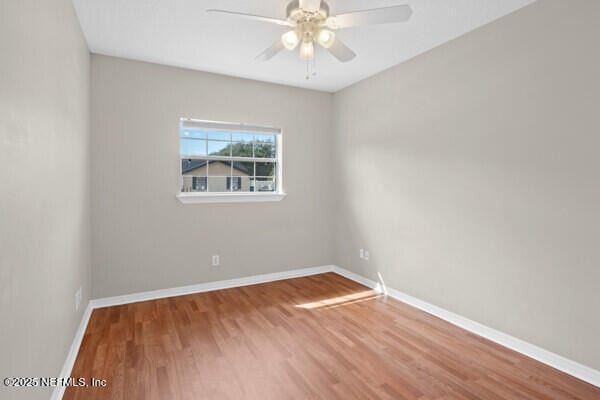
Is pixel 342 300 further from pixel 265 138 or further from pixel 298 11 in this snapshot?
pixel 298 11

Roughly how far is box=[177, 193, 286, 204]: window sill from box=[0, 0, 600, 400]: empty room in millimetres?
30

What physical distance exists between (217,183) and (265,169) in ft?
2.25

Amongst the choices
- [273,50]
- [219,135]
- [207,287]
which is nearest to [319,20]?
[273,50]

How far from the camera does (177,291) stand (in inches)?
142

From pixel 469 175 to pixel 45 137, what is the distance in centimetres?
306

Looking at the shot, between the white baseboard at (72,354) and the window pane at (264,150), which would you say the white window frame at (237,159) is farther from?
the white baseboard at (72,354)

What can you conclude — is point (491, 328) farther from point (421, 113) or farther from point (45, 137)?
point (45, 137)

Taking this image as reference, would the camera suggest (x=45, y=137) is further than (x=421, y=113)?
No

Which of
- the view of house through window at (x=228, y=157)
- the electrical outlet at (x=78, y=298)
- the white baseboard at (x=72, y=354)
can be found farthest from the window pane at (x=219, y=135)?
the white baseboard at (x=72, y=354)

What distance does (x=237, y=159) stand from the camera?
Answer: 4031 mm

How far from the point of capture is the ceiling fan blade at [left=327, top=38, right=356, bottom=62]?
2.24 metres

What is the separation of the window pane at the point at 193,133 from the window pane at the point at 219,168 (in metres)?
0.34

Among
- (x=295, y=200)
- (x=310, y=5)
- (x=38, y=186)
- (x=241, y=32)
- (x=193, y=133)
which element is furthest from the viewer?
(x=295, y=200)

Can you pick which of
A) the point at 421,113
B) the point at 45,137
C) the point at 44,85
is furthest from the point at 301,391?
the point at 421,113
